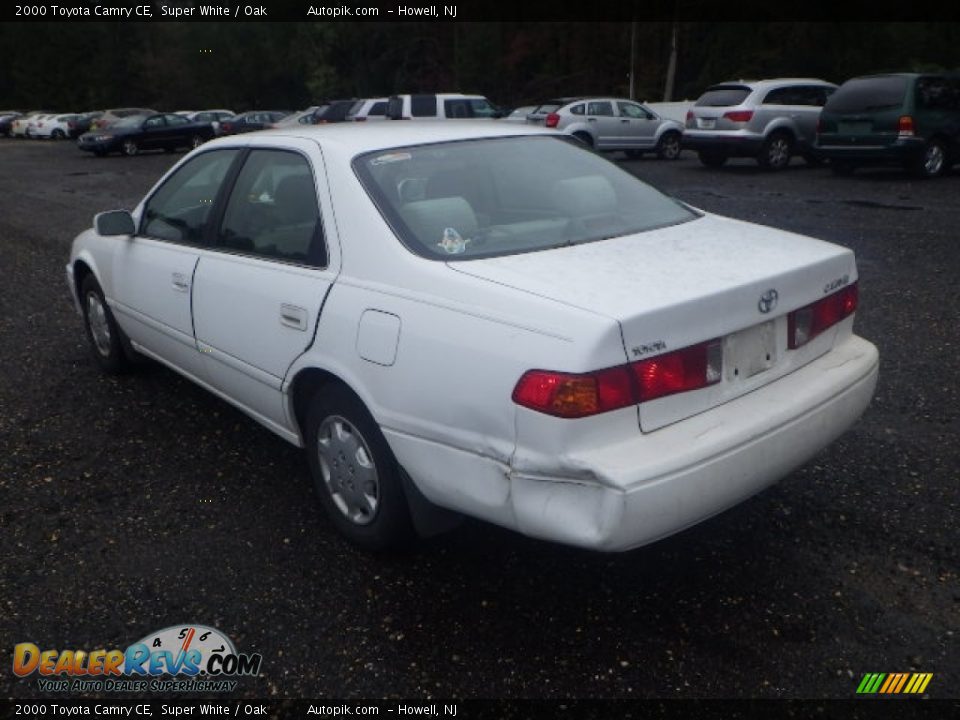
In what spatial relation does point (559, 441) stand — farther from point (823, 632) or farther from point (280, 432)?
point (280, 432)

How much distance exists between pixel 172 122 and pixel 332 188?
2842cm

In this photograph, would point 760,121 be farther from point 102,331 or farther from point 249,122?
point 249,122

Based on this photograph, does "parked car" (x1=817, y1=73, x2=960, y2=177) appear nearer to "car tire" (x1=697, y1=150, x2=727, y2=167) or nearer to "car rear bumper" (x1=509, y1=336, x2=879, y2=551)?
"car tire" (x1=697, y1=150, x2=727, y2=167)

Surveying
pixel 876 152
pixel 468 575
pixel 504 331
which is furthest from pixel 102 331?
pixel 876 152

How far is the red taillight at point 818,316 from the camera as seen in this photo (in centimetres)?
295

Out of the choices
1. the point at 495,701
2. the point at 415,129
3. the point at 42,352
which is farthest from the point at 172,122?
the point at 495,701

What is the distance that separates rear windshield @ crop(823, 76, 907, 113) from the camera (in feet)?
44.3

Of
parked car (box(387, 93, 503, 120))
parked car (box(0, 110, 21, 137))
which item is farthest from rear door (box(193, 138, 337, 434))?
parked car (box(0, 110, 21, 137))

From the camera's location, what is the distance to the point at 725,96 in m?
16.2

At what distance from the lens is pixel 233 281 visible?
3613 mm

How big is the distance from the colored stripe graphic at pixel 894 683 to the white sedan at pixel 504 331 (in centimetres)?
63

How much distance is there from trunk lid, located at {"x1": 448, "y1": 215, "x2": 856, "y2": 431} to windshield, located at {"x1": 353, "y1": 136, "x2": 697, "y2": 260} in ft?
0.56

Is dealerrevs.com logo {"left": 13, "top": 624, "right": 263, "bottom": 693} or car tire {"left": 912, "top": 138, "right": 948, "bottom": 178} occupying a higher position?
car tire {"left": 912, "top": 138, "right": 948, "bottom": 178}

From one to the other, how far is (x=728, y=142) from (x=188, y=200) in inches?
537
